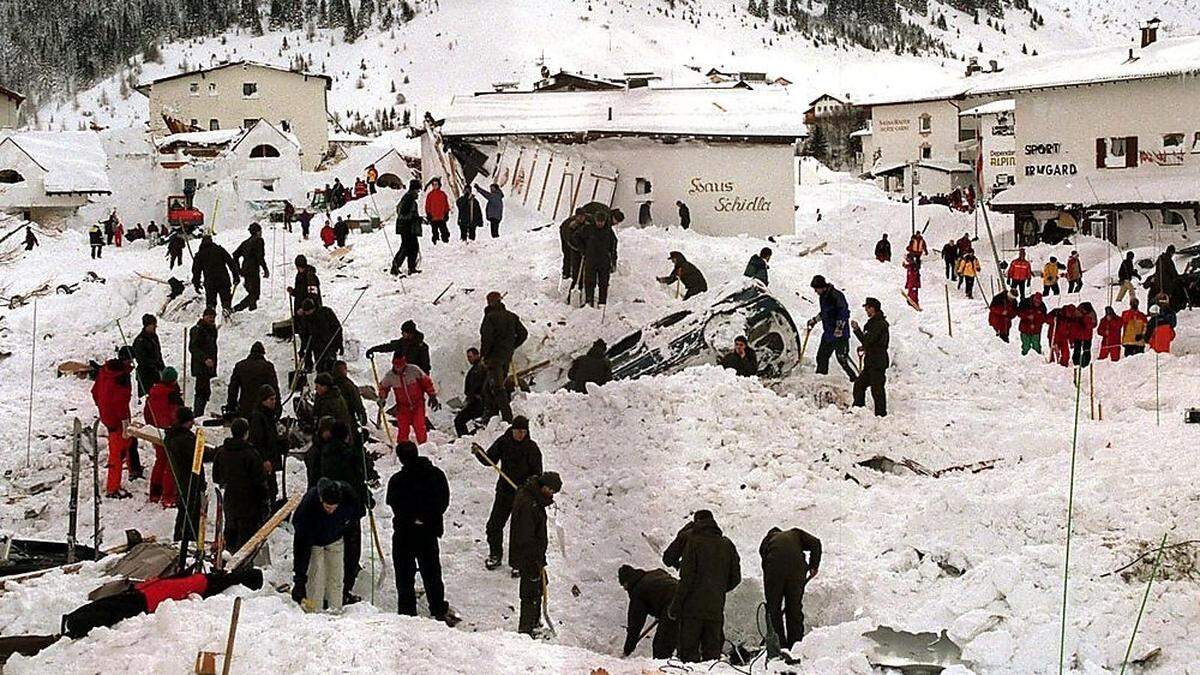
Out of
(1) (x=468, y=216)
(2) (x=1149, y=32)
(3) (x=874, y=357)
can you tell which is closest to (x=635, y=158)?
(1) (x=468, y=216)

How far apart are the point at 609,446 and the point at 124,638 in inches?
258

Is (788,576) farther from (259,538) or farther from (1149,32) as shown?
(1149,32)

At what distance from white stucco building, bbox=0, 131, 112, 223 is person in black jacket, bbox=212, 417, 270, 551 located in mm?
35550

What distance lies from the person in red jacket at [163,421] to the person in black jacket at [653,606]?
4.83 m

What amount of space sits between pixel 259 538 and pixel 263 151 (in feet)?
114

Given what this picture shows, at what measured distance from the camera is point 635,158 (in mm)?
26453

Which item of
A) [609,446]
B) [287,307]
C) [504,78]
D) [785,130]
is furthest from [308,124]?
[609,446]

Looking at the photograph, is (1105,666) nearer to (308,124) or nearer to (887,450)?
(887,450)

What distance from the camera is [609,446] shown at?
45.1 ft

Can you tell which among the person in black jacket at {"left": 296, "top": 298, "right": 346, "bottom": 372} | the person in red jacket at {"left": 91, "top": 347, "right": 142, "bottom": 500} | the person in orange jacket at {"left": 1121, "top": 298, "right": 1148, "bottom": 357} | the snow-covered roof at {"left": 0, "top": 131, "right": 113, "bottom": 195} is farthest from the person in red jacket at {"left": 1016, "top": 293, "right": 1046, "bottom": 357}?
the snow-covered roof at {"left": 0, "top": 131, "right": 113, "bottom": 195}

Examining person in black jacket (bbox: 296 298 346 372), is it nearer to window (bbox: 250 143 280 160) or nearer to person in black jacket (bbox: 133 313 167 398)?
person in black jacket (bbox: 133 313 167 398)

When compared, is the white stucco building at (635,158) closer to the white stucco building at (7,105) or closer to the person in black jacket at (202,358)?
the person in black jacket at (202,358)

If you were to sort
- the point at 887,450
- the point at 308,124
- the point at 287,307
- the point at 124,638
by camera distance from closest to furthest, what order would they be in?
the point at 124,638
the point at 887,450
the point at 287,307
the point at 308,124

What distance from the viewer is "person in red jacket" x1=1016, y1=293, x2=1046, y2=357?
18.9m
